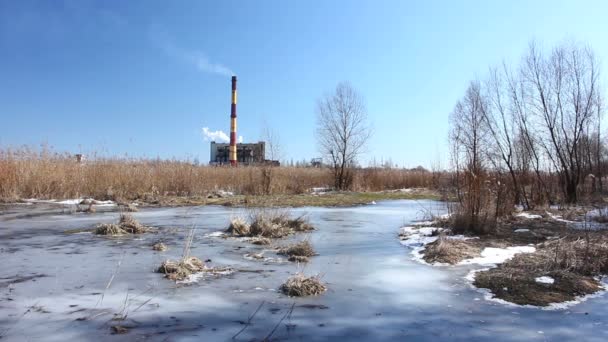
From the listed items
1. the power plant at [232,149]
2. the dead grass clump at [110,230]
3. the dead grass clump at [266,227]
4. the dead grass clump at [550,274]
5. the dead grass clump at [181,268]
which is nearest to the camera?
the dead grass clump at [550,274]

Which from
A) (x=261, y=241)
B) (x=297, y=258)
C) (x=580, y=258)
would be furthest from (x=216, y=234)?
(x=580, y=258)

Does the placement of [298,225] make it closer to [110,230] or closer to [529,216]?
[110,230]

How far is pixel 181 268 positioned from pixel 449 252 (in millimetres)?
3352

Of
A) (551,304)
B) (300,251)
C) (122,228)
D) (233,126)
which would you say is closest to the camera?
(551,304)

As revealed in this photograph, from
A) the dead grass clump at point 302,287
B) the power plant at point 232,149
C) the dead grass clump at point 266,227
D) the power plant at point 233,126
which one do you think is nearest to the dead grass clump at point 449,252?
the dead grass clump at point 302,287

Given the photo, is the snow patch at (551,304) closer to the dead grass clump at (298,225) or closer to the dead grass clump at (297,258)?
the dead grass clump at (297,258)

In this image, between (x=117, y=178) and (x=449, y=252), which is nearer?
(x=449, y=252)

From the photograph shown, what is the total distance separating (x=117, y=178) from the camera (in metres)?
14.7

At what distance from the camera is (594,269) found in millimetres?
4789

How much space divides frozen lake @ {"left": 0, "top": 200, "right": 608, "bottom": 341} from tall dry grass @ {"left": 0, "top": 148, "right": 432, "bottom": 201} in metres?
8.06

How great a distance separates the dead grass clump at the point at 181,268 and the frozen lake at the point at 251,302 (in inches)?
3.9

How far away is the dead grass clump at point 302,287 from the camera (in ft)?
12.5

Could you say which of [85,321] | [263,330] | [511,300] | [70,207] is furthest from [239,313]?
[70,207]

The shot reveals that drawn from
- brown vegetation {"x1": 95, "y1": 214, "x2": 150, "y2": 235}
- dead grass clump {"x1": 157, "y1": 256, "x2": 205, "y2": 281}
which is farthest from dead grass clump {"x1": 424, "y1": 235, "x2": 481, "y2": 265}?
brown vegetation {"x1": 95, "y1": 214, "x2": 150, "y2": 235}
